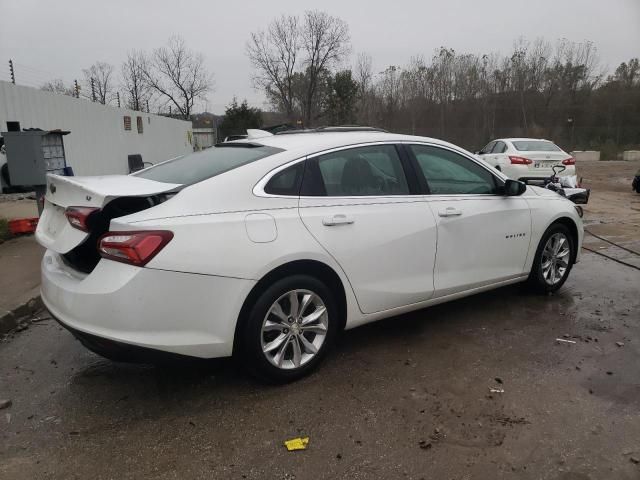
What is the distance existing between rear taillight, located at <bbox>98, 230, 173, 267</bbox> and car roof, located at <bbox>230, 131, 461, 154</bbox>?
3.77 feet

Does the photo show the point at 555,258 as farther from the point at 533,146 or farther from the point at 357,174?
the point at 533,146

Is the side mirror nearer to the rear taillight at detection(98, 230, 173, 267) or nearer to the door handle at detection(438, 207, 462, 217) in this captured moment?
the door handle at detection(438, 207, 462, 217)

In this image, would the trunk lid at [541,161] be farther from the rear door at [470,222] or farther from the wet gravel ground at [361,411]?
the wet gravel ground at [361,411]

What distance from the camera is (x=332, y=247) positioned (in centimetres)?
317

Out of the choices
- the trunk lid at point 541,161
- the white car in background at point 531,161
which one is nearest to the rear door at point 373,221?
the white car in background at point 531,161

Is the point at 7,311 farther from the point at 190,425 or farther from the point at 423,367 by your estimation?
the point at 423,367

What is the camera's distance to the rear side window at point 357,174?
131 inches

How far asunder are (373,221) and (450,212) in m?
0.78

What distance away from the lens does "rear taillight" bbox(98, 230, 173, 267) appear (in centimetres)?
258

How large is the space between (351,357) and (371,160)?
147cm

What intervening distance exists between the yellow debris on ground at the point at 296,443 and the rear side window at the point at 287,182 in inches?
56.9

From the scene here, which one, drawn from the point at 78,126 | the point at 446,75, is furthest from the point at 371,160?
the point at 446,75

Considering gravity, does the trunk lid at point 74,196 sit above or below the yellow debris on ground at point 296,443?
above

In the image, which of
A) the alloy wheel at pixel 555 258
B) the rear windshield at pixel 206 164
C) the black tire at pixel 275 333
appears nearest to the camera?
the black tire at pixel 275 333
